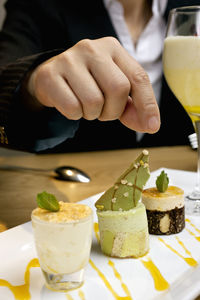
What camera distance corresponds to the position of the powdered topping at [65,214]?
0.64m

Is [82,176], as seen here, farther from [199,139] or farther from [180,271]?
[180,271]

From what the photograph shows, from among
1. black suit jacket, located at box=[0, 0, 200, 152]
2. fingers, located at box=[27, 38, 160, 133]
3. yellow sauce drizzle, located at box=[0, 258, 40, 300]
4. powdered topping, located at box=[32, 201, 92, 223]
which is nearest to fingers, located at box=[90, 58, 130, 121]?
fingers, located at box=[27, 38, 160, 133]

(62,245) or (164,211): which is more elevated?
(62,245)

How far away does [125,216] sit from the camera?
0.82 meters

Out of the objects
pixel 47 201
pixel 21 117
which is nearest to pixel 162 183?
pixel 47 201

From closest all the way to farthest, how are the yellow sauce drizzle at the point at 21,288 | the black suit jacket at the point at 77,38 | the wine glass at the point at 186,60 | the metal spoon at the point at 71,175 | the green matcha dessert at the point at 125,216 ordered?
1. the yellow sauce drizzle at the point at 21,288
2. the green matcha dessert at the point at 125,216
3. the wine glass at the point at 186,60
4. the metal spoon at the point at 71,175
5. the black suit jacket at the point at 77,38

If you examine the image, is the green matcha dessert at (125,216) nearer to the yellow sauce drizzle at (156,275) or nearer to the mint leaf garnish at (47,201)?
the yellow sauce drizzle at (156,275)

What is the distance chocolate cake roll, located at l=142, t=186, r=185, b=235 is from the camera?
929mm

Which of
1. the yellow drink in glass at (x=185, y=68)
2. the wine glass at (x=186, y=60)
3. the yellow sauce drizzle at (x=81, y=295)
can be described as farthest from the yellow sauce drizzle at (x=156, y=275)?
the yellow drink in glass at (x=185, y=68)

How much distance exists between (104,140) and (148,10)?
916 mm

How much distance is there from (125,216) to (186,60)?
1.67ft

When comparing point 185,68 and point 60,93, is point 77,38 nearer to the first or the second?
point 185,68

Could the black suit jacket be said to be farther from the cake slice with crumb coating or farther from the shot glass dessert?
the shot glass dessert

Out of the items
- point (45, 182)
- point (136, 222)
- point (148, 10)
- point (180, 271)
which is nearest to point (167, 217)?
point (136, 222)
